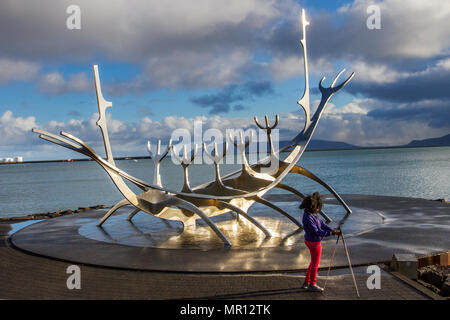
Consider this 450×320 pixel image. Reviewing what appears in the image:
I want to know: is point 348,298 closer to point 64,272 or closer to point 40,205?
point 64,272

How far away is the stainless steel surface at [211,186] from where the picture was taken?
12.1 metres

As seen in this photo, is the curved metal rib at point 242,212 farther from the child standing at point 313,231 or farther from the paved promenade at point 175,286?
the child standing at point 313,231

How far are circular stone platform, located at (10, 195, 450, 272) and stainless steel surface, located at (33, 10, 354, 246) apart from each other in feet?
2.17

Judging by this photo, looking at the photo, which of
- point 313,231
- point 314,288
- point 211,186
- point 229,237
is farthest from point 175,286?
point 211,186

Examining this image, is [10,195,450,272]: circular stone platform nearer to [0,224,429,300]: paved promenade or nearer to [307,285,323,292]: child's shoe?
[0,224,429,300]: paved promenade

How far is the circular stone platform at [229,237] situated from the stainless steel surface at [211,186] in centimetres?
66

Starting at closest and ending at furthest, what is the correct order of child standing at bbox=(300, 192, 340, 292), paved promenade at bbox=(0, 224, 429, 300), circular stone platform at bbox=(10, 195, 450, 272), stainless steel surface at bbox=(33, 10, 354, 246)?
child standing at bbox=(300, 192, 340, 292), paved promenade at bbox=(0, 224, 429, 300), circular stone platform at bbox=(10, 195, 450, 272), stainless steel surface at bbox=(33, 10, 354, 246)

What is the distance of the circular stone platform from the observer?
31.0ft

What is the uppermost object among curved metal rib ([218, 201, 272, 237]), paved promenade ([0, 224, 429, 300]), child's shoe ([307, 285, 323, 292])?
curved metal rib ([218, 201, 272, 237])

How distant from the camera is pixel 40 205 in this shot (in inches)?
1559

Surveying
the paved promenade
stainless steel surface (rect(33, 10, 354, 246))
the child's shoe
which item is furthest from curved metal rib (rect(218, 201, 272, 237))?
the child's shoe

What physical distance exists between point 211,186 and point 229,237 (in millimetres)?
2301

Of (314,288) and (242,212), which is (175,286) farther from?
(242,212)
